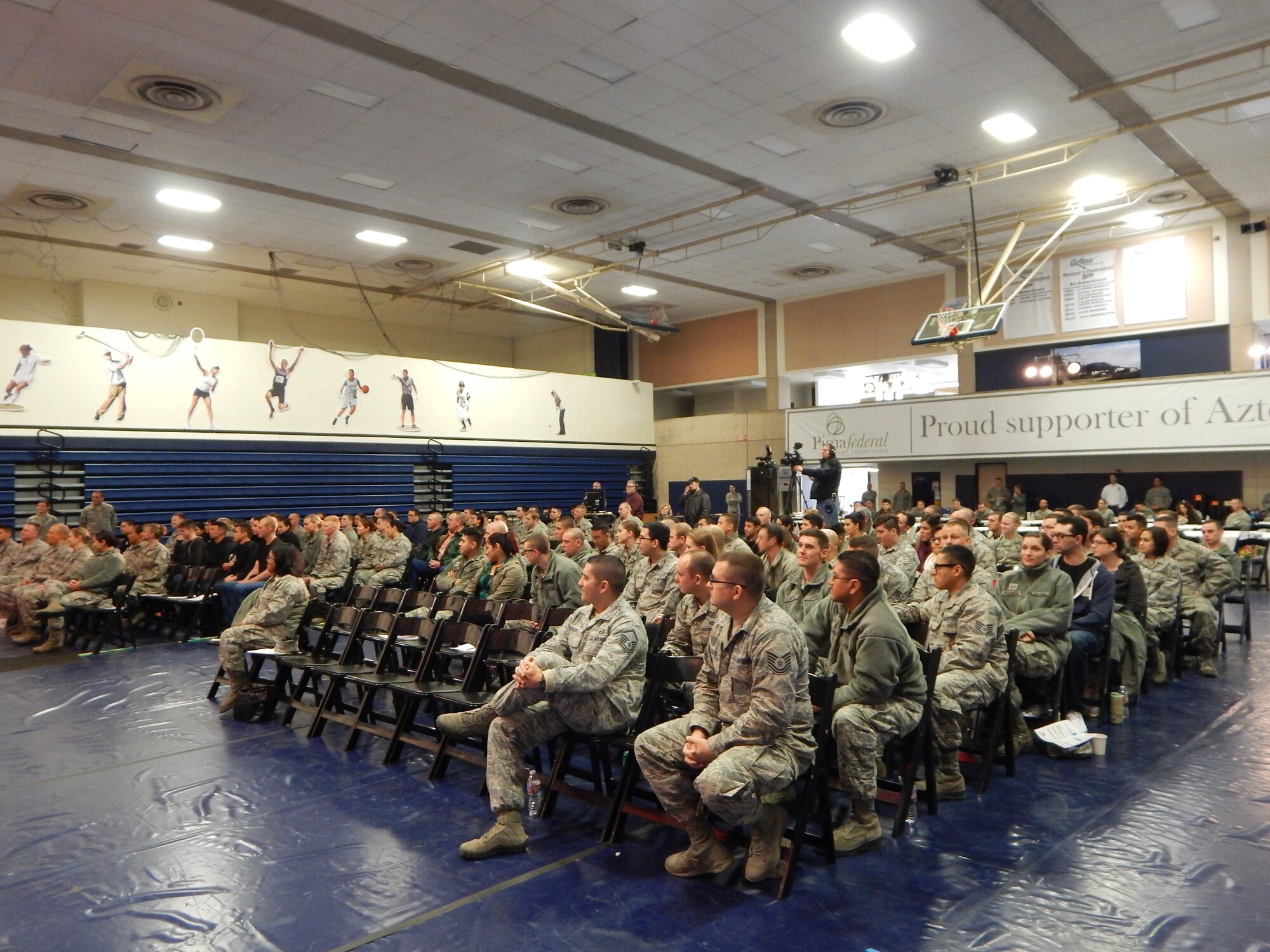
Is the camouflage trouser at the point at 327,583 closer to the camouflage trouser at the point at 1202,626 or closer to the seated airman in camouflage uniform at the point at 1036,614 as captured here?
the seated airman in camouflage uniform at the point at 1036,614

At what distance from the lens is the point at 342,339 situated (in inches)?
765

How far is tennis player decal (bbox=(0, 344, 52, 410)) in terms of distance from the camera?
39.1 feet

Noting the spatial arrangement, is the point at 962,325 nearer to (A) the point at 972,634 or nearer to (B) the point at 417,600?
(A) the point at 972,634

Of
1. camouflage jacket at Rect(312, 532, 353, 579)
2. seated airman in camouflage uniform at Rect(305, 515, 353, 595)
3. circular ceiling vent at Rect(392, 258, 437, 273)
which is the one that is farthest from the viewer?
circular ceiling vent at Rect(392, 258, 437, 273)

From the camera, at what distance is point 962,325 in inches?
444

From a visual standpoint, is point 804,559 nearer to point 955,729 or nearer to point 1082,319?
point 955,729

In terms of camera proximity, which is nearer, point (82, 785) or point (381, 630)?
point (82, 785)

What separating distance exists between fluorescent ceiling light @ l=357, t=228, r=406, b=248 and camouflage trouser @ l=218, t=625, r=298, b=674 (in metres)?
9.21

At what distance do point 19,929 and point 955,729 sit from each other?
3884mm

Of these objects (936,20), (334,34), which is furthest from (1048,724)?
(334,34)

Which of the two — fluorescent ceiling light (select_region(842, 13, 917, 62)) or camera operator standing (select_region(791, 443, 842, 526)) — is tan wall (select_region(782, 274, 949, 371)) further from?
fluorescent ceiling light (select_region(842, 13, 917, 62))

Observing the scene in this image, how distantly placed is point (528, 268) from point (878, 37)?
9100 mm

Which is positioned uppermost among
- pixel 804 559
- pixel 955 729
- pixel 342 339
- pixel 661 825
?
pixel 342 339

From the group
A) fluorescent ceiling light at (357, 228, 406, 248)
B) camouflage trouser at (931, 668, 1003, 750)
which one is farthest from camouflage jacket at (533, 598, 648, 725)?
fluorescent ceiling light at (357, 228, 406, 248)
